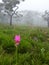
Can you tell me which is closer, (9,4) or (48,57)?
(48,57)

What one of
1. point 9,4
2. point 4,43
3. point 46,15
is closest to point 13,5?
point 9,4

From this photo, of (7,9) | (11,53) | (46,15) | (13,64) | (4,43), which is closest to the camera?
(13,64)

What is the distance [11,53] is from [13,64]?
1458 millimetres

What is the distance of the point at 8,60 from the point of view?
483cm

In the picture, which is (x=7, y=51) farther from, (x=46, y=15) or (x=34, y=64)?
(x=46, y=15)

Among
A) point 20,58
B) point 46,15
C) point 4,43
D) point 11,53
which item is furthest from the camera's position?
point 46,15

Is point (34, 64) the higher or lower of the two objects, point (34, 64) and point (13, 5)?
the lower

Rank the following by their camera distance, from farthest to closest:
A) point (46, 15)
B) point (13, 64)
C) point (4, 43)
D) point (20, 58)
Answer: point (46, 15) < point (4, 43) < point (20, 58) < point (13, 64)

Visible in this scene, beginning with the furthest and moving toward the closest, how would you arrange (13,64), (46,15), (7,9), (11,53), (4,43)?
(46,15)
(7,9)
(4,43)
(11,53)
(13,64)

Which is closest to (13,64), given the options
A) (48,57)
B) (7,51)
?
(48,57)

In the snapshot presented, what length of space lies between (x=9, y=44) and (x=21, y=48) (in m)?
0.49

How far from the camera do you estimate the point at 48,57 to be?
517 centimetres

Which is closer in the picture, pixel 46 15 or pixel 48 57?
pixel 48 57

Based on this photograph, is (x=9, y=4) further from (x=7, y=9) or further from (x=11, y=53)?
(x=11, y=53)
